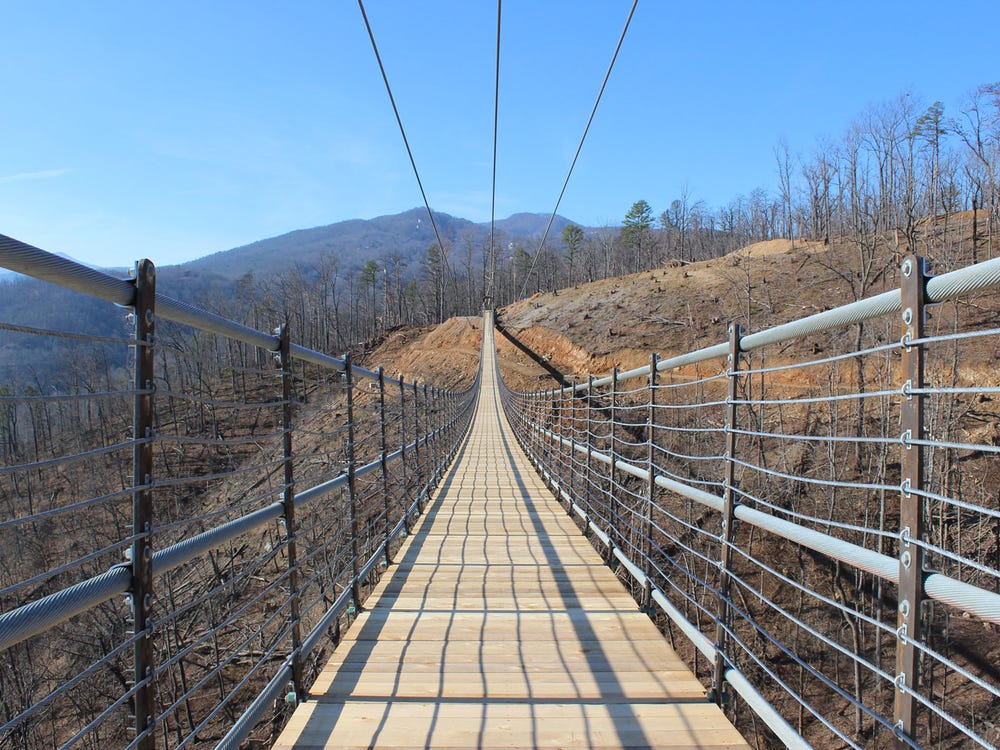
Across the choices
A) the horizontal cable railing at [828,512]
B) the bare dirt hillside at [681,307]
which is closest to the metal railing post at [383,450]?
the horizontal cable railing at [828,512]

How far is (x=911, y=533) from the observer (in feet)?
4.05

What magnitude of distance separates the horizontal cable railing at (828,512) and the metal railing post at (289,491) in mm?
1585

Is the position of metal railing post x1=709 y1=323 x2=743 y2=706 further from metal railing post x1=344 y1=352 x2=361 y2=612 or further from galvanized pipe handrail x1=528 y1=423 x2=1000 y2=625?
metal railing post x1=344 y1=352 x2=361 y2=612

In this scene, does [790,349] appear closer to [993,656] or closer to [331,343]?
[993,656]

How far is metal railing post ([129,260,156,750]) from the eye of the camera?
135 cm

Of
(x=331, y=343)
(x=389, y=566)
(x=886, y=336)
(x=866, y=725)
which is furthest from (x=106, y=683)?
(x=331, y=343)

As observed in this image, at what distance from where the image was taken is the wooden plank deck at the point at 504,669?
2033 millimetres

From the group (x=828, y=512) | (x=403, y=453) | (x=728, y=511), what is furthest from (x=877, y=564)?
(x=828, y=512)

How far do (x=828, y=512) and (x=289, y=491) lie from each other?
2001 cm

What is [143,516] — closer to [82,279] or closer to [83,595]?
[83,595]

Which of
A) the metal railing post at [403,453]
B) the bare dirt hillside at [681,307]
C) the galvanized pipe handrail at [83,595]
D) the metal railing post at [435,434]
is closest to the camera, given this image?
the galvanized pipe handrail at [83,595]

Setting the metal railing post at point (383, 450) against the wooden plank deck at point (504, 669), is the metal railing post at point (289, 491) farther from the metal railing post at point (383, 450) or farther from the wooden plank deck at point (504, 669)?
the metal railing post at point (383, 450)

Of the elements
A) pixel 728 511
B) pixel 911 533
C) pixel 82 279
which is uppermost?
pixel 82 279

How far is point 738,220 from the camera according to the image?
69.6 meters
